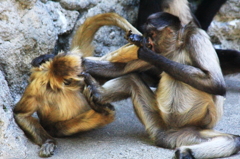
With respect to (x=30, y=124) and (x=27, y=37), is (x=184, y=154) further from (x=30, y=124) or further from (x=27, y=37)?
(x=27, y=37)

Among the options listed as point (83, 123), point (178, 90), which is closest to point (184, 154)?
point (178, 90)

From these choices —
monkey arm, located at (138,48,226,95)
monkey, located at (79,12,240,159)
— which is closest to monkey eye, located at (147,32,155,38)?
monkey, located at (79,12,240,159)

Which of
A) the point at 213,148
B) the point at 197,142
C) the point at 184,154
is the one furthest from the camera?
the point at 197,142

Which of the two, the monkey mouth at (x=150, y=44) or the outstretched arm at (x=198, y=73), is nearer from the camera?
the outstretched arm at (x=198, y=73)

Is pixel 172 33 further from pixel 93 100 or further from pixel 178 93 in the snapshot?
pixel 93 100

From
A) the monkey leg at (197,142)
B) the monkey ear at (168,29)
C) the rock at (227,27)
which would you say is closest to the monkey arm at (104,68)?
the monkey ear at (168,29)

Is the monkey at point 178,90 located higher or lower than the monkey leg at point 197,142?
higher

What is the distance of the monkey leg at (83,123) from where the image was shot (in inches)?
214

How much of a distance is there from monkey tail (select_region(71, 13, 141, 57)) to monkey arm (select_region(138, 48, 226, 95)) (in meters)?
1.29

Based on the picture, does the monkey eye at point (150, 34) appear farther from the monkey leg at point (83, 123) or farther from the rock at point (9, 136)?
the rock at point (9, 136)

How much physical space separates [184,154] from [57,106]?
67.9 inches

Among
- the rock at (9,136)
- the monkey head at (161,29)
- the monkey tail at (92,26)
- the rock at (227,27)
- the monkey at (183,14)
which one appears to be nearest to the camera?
the rock at (9,136)

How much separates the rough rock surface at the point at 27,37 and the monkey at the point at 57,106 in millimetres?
194

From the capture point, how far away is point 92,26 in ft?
20.2
